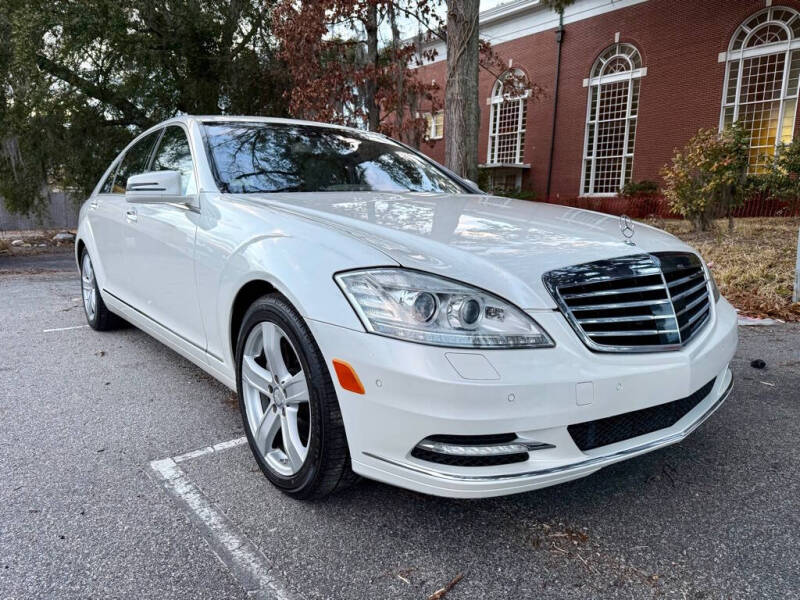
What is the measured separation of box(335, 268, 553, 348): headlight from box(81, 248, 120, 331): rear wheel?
138 inches

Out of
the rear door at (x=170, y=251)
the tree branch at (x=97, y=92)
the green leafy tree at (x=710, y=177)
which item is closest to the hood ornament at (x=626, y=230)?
the rear door at (x=170, y=251)

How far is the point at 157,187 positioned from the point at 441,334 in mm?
1879

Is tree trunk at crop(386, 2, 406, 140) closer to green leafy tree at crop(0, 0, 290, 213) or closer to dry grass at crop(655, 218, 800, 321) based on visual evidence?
green leafy tree at crop(0, 0, 290, 213)

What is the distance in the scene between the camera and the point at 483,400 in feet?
5.50

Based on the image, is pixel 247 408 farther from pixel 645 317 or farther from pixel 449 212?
pixel 645 317

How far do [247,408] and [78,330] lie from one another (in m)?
3.24

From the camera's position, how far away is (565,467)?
1776mm

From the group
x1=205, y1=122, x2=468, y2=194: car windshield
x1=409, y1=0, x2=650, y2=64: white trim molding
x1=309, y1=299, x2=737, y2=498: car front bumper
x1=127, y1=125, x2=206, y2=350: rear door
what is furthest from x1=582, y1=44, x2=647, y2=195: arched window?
x1=309, y1=299, x2=737, y2=498: car front bumper

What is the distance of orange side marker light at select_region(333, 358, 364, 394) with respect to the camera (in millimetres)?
1797

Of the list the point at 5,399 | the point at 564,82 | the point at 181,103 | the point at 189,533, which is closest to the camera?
the point at 189,533

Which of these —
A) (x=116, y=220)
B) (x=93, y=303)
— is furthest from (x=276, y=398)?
(x=93, y=303)

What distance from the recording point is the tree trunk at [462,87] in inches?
287

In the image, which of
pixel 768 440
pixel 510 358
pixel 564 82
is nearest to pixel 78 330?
pixel 510 358

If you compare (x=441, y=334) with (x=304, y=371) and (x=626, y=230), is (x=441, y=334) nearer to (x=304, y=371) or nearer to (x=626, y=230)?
(x=304, y=371)
